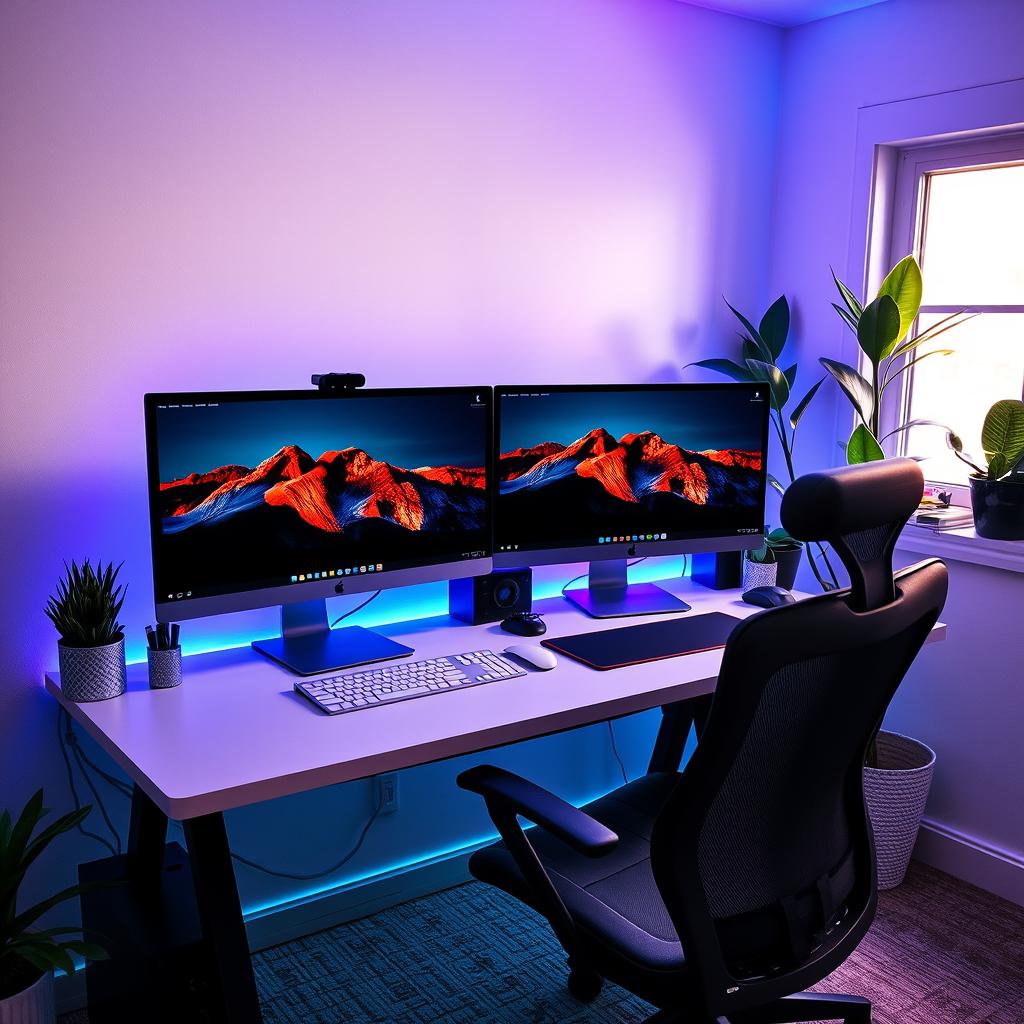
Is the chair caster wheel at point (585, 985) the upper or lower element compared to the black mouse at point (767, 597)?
lower

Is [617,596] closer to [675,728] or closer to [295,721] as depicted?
[675,728]

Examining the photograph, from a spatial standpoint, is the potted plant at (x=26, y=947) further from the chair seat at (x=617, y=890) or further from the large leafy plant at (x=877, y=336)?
the large leafy plant at (x=877, y=336)

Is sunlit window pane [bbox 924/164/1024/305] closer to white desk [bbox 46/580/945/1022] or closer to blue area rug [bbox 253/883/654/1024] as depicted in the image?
white desk [bbox 46/580/945/1022]

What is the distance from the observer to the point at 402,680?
81.7 inches

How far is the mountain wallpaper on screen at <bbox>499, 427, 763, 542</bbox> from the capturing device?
99.2 inches

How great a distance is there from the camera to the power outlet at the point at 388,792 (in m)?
2.69

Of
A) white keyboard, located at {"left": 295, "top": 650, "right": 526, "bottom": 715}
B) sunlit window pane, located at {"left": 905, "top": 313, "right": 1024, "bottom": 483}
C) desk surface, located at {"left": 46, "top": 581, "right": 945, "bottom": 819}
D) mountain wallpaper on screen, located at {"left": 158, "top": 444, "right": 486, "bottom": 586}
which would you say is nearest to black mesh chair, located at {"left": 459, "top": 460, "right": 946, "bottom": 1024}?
desk surface, located at {"left": 46, "top": 581, "right": 945, "bottom": 819}

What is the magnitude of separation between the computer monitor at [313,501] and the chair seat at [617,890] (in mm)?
530

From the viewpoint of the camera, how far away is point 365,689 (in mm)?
2020

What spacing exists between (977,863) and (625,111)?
2259mm

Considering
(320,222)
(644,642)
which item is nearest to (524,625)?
(644,642)

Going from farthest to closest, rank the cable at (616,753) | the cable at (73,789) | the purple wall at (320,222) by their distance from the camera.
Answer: the cable at (616,753) → the cable at (73,789) → the purple wall at (320,222)

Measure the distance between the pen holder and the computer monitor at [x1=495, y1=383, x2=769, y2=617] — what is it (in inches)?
30.9

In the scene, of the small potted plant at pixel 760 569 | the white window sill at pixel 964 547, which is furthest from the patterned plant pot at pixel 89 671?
the white window sill at pixel 964 547
